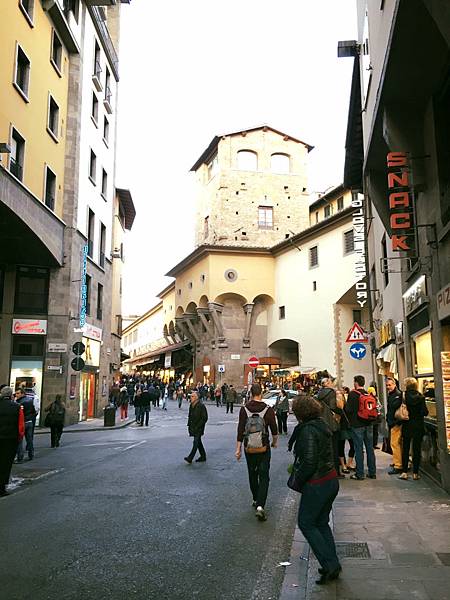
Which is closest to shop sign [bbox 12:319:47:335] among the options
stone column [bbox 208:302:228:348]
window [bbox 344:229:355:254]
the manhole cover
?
the manhole cover

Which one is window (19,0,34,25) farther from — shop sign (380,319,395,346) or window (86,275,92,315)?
shop sign (380,319,395,346)

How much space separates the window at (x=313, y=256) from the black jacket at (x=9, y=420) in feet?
109

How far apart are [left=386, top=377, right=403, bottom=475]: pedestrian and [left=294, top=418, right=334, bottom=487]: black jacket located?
502 cm

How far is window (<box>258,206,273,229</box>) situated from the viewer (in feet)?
167

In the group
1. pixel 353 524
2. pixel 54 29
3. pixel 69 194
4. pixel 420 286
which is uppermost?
pixel 54 29

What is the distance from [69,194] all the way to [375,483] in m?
18.6

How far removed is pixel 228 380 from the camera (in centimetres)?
4519

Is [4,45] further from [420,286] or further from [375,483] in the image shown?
[375,483]

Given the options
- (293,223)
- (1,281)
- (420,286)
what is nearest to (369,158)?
(420,286)

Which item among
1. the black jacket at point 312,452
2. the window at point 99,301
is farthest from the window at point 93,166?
the black jacket at point 312,452

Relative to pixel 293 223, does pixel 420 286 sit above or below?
below

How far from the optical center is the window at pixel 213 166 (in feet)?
171

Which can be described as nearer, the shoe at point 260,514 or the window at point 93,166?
the shoe at point 260,514

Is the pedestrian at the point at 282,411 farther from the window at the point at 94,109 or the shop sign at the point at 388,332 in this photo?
the window at the point at 94,109
